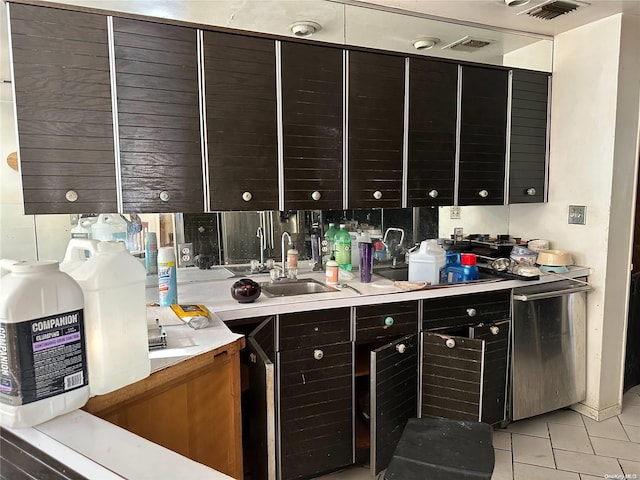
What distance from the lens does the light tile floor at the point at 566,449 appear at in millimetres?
2158

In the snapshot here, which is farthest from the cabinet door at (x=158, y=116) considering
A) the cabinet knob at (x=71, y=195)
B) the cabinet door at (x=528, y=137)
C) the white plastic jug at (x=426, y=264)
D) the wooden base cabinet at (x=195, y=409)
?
the cabinet door at (x=528, y=137)

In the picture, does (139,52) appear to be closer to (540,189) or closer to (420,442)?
(420,442)

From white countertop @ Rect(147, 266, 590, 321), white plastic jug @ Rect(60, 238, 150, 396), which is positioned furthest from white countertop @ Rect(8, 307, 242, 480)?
white countertop @ Rect(147, 266, 590, 321)

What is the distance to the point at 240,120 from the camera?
2.09m

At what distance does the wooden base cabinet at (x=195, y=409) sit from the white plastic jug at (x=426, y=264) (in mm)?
1306

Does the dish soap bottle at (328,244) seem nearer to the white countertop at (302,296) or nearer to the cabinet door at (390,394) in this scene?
the white countertop at (302,296)

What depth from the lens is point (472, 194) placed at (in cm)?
267

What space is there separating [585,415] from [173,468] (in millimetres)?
2850

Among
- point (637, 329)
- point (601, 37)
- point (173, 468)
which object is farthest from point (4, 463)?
point (637, 329)

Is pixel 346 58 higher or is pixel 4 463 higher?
pixel 346 58

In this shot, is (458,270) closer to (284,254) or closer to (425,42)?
(284,254)

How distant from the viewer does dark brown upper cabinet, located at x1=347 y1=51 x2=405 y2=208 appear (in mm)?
2312

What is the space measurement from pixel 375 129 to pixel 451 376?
4.39ft

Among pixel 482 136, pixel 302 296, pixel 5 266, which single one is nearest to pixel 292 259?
pixel 302 296
